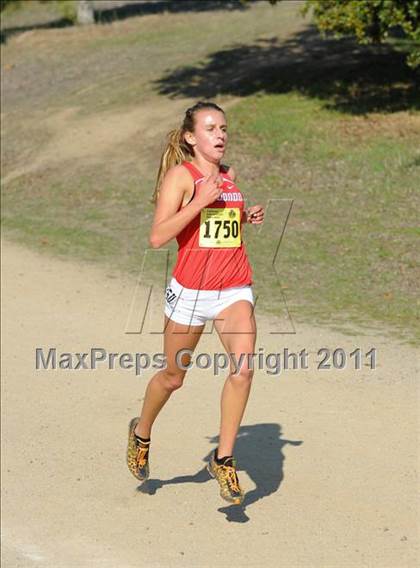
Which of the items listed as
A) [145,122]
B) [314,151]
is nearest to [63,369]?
[314,151]

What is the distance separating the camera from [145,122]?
24.5 metres

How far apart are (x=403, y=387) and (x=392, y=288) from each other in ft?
10.6

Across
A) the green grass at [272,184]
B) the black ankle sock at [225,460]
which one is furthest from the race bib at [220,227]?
the green grass at [272,184]

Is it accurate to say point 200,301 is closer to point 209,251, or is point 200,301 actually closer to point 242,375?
point 209,251

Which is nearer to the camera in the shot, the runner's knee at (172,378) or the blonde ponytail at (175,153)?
the blonde ponytail at (175,153)

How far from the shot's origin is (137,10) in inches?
1507

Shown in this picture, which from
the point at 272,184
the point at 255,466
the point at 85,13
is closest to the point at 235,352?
the point at 255,466

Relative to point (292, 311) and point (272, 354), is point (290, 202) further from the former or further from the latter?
point (272, 354)

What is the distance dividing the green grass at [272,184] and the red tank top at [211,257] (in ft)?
16.1

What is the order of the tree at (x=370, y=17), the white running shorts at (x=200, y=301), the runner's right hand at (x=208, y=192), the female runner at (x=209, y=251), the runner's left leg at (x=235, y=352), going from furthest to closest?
1. the tree at (x=370, y=17)
2. the white running shorts at (x=200, y=301)
3. the runner's left leg at (x=235, y=352)
4. the female runner at (x=209, y=251)
5. the runner's right hand at (x=208, y=192)

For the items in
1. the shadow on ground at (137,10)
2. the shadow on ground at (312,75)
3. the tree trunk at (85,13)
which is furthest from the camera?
the shadow on ground at (137,10)

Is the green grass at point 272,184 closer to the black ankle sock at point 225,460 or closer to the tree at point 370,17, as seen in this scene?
the tree at point 370,17

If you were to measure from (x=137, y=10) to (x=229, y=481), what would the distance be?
32.4 meters

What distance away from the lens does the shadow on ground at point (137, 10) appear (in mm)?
36875
